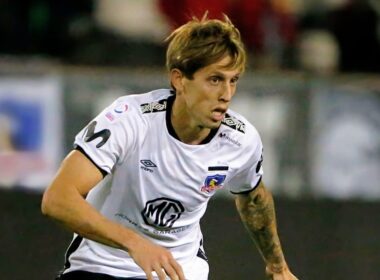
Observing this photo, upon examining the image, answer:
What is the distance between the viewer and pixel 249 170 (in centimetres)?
493

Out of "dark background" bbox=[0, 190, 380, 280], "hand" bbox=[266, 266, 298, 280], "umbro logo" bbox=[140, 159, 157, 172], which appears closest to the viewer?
"umbro logo" bbox=[140, 159, 157, 172]

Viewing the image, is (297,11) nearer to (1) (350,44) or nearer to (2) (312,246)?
(1) (350,44)

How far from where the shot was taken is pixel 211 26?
460cm

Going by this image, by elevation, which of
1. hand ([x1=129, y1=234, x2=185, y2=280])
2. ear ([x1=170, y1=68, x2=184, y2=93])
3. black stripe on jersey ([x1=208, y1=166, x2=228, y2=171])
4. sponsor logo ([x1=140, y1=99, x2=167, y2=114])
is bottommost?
black stripe on jersey ([x1=208, y1=166, x2=228, y2=171])

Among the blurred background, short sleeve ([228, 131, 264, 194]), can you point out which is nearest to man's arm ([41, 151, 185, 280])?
short sleeve ([228, 131, 264, 194])

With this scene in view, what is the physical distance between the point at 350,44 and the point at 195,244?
5.31m

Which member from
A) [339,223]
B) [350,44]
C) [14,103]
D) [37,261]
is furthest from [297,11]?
[37,261]

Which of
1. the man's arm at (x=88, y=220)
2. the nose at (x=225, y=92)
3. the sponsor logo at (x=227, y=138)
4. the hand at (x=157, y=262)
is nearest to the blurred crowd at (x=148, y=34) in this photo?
the sponsor logo at (x=227, y=138)

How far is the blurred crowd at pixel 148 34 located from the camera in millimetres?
9695

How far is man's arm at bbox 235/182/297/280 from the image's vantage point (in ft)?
16.6

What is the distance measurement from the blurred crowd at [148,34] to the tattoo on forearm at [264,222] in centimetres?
457

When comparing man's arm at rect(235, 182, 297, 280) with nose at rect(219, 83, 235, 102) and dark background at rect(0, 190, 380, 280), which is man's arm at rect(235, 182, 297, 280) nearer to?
nose at rect(219, 83, 235, 102)

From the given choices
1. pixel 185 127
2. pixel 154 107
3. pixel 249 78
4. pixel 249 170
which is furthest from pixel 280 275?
pixel 249 78

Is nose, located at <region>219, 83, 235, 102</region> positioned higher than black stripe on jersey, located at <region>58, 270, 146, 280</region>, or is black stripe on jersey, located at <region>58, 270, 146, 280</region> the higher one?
nose, located at <region>219, 83, 235, 102</region>
